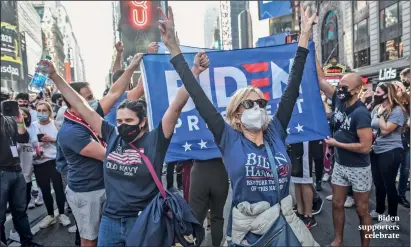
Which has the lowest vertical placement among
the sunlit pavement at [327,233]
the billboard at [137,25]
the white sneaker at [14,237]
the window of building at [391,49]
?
the sunlit pavement at [327,233]

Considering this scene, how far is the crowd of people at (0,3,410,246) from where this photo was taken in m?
2.56

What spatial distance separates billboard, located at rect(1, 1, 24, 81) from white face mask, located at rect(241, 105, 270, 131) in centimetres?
6308

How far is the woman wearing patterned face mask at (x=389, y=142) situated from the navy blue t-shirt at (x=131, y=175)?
3.65 meters

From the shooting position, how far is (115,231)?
2.88 meters

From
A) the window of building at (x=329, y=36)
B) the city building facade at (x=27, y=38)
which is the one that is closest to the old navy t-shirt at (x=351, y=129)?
the window of building at (x=329, y=36)

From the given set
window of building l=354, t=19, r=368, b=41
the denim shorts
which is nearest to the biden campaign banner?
the denim shorts

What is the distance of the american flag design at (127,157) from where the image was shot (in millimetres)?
2858

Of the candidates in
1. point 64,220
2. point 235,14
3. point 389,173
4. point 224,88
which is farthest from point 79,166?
point 235,14

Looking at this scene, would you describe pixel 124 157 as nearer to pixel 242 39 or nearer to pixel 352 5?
pixel 352 5

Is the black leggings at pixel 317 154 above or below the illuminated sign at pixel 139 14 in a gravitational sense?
below

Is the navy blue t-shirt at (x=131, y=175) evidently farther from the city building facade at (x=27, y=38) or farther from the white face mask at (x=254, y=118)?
the city building facade at (x=27, y=38)

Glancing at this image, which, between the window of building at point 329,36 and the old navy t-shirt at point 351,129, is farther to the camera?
the window of building at point 329,36

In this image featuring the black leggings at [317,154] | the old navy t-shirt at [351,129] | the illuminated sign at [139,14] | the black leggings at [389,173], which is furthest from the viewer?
the illuminated sign at [139,14]

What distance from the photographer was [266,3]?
4822cm
